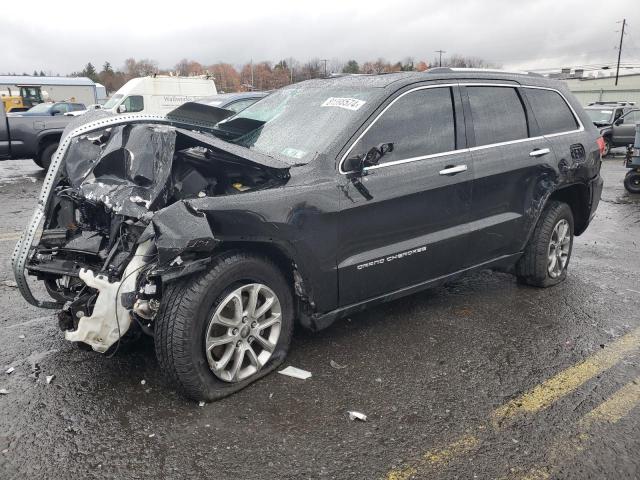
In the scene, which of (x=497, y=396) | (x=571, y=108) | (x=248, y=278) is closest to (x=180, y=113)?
(x=248, y=278)

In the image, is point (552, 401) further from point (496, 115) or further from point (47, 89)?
point (47, 89)

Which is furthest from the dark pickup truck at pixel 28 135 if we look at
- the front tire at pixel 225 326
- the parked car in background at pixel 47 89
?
the parked car in background at pixel 47 89

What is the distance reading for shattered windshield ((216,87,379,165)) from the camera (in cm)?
363

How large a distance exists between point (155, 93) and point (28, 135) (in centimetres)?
675

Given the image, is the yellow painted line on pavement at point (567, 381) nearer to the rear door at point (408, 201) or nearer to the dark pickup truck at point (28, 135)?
the rear door at point (408, 201)

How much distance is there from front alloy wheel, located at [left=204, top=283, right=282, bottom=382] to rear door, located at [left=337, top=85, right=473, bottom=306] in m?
0.51

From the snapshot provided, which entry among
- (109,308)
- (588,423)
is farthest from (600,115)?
(109,308)

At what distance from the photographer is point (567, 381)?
11.4ft

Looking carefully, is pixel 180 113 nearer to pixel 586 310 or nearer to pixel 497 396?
pixel 497 396

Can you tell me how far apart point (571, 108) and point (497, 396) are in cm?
319

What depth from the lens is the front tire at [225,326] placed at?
9.70 feet

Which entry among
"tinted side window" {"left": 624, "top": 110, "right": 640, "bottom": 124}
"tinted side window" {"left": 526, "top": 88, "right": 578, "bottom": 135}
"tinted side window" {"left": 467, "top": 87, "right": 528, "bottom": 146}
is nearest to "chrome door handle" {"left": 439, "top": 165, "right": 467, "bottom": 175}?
"tinted side window" {"left": 467, "top": 87, "right": 528, "bottom": 146}

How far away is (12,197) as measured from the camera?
989 centimetres

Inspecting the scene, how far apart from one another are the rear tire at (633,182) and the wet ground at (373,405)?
765 cm
